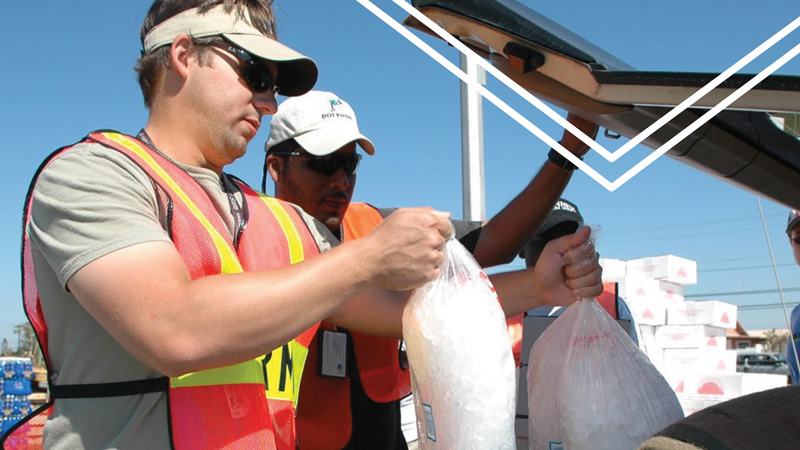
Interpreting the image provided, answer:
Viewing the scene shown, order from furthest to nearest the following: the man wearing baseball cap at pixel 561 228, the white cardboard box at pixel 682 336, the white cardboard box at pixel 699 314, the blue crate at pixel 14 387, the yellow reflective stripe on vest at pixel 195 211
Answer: the blue crate at pixel 14 387, the white cardboard box at pixel 699 314, the white cardboard box at pixel 682 336, the man wearing baseball cap at pixel 561 228, the yellow reflective stripe on vest at pixel 195 211

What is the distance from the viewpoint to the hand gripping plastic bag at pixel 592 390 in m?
1.49

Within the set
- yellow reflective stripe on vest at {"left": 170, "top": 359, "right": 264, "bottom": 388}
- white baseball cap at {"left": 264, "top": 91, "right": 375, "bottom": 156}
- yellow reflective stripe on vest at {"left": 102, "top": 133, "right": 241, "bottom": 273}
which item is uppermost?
white baseball cap at {"left": 264, "top": 91, "right": 375, "bottom": 156}

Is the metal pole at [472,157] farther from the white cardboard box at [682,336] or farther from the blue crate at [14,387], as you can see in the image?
the blue crate at [14,387]

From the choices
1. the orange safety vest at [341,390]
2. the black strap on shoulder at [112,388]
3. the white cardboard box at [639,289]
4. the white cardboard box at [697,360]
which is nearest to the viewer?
the black strap on shoulder at [112,388]

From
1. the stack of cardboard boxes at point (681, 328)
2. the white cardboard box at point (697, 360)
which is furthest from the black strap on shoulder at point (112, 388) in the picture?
the white cardboard box at point (697, 360)

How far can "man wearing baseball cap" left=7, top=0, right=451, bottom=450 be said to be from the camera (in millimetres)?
1311

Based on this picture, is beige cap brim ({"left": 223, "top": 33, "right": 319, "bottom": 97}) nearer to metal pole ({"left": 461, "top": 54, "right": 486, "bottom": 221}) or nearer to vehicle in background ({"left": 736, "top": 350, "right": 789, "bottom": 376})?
metal pole ({"left": 461, "top": 54, "right": 486, "bottom": 221})

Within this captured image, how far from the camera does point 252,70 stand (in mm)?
1750

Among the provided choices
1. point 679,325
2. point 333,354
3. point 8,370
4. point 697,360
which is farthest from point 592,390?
point 8,370

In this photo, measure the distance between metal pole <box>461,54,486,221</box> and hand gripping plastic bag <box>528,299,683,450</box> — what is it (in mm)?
2865

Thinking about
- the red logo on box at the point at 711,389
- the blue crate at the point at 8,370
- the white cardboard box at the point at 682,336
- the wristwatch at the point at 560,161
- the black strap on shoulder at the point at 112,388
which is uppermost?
the wristwatch at the point at 560,161

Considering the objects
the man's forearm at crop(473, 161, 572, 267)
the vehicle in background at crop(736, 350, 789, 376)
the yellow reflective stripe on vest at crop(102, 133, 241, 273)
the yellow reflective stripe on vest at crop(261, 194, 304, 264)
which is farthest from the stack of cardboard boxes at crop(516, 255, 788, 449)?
the vehicle in background at crop(736, 350, 789, 376)

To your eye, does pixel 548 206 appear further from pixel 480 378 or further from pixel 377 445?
pixel 480 378

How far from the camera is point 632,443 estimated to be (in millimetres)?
1474
